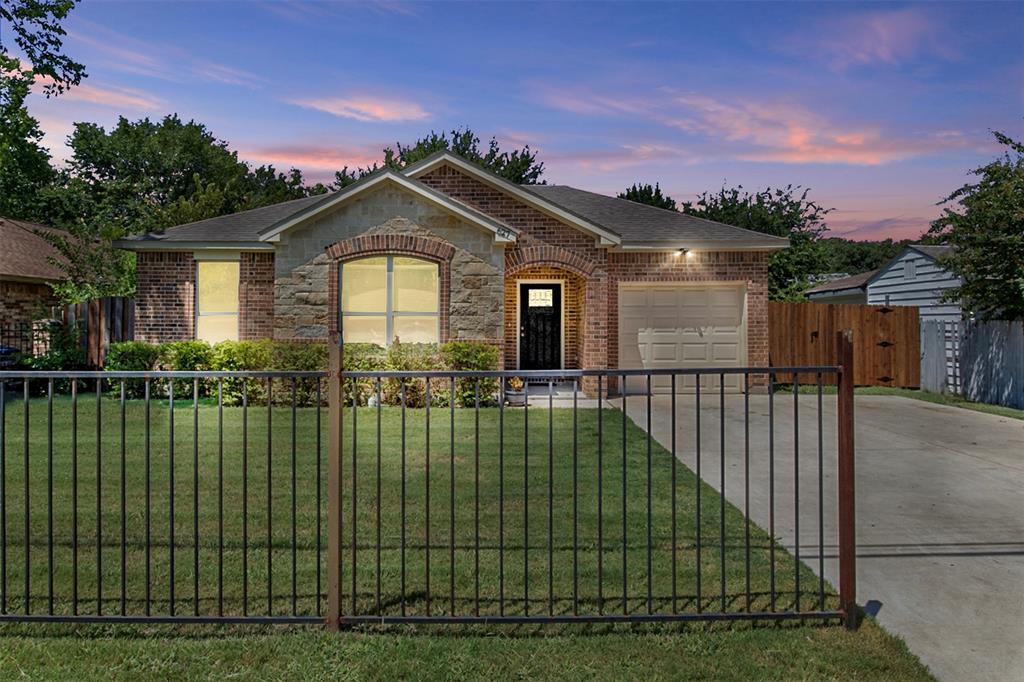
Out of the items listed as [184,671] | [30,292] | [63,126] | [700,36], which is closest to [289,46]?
[700,36]

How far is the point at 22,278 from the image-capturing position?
744 inches

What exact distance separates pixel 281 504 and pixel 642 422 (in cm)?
630

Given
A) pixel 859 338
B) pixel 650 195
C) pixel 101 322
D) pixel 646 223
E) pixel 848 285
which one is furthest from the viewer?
pixel 650 195

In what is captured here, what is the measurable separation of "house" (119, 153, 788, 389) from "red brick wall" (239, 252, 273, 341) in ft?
0.08

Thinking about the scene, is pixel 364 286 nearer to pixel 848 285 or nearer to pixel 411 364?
pixel 411 364

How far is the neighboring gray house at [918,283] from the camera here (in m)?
17.4

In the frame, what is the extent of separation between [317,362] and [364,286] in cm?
187

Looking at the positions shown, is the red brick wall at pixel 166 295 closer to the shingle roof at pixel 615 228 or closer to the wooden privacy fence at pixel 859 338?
the shingle roof at pixel 615 228

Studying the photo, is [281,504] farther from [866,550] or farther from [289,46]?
[289,46]

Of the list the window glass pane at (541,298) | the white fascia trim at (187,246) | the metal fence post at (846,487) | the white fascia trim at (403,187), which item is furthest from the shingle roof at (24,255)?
the metal fence post at (846,487)

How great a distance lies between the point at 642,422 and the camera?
36.2ft

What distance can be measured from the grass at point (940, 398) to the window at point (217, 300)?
12464 mm

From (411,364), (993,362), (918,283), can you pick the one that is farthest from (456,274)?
(918,283)

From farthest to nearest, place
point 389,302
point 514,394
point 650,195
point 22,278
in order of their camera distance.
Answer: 1. point 650,195
2. point 22,278
3. point 389,302
4. point 514,394
